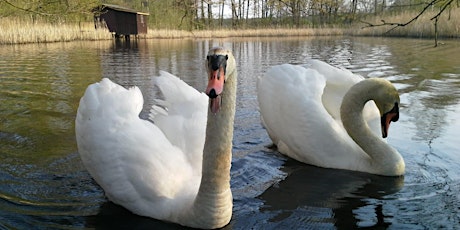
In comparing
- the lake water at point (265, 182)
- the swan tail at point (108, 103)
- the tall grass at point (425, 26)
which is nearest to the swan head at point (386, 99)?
the lake water at point (265, 182)

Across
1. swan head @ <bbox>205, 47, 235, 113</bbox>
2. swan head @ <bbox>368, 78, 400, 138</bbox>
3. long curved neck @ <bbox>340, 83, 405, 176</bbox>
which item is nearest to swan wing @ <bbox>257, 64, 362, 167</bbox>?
long curved neck @ <bbox>340, 83, 405, 176</bbox>

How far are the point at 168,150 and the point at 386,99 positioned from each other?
95.2 inches

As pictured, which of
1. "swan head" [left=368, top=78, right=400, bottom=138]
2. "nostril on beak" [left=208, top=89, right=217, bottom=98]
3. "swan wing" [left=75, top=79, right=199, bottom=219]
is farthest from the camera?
"swan head" [left=368, top=78, right=400, bottom=138]

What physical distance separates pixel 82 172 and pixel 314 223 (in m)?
2.45

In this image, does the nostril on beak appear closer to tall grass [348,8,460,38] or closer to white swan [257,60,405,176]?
white swan [257,60,405,176]

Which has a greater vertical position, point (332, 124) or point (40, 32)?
point (40, 32)

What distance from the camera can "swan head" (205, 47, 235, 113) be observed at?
2.69m

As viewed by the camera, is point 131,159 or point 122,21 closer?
point 131,159

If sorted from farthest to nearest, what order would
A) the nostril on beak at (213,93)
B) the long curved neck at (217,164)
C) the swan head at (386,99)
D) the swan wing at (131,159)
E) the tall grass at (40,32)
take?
the tall grass at (40,32) → the swan head at (386,99) → the swan wing at (131,159) → the long curved neck at (217,164) → the nostril on beak at (213,93)

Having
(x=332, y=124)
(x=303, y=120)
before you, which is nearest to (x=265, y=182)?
(x=303, y=120)

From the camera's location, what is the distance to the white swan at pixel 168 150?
3254 mm

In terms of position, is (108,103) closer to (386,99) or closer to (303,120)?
(303,120)

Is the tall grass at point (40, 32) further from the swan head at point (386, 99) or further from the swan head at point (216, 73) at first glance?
the swan head at point (216, 73)

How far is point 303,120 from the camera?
5.09 metres
